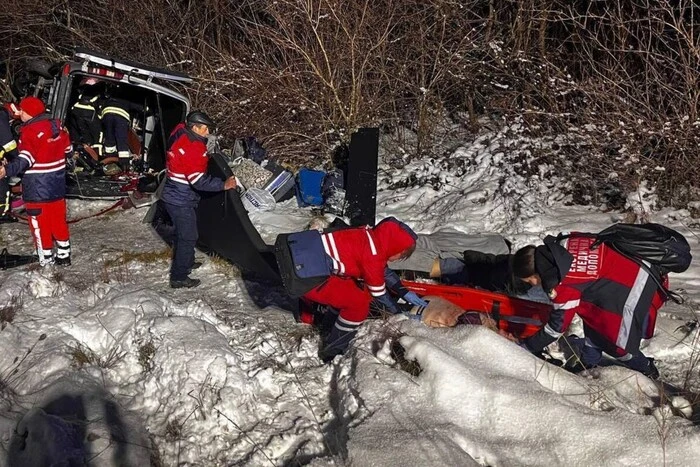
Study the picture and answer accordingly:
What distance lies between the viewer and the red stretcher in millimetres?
4914

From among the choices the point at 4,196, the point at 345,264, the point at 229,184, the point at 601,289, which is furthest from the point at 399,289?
the point at 4,196

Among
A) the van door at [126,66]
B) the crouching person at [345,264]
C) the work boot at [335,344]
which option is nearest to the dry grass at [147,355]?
the crouching person at [345,264]

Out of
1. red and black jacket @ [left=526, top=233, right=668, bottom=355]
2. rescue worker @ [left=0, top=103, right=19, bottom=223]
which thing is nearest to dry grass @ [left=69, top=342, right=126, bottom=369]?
rescue worker @ [left=0, top=103, right=19, bottom=223]

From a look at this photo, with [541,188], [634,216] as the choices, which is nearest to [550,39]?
[541,188]

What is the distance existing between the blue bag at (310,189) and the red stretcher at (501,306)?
3.06 metres

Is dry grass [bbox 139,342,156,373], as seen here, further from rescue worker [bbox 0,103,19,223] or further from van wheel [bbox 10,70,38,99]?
van wheel [bbox 10,70,38,99]

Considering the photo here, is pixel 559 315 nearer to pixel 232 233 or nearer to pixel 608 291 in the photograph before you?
pixel 608 291

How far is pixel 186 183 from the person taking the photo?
19.5ft

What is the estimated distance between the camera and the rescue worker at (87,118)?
850 cm

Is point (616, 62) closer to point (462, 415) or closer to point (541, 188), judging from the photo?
point (541, 188)

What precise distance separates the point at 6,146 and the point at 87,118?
6.56ft

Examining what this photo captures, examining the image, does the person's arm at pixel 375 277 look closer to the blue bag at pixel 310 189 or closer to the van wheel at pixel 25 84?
the blue bag at pixel 310 189

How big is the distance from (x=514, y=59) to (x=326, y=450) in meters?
6.30

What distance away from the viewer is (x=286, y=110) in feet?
30.6
